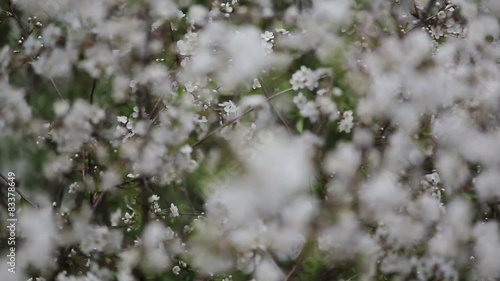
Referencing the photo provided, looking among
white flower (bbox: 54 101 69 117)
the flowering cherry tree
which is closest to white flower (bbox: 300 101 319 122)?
the flowering cherry tree

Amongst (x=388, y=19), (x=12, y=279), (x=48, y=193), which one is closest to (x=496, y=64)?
(x=388, y=19)

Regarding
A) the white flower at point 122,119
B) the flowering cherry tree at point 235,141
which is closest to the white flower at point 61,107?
the flowering cherry tree at point 235,141

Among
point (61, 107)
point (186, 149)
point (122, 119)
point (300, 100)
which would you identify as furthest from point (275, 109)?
point (61, 107)

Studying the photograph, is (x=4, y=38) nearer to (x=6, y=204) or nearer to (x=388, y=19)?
(x=6, y=204)

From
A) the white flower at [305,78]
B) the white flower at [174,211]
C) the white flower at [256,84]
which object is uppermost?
the white flower at [305,78]

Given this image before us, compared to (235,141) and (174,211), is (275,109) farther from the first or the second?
(174,211)

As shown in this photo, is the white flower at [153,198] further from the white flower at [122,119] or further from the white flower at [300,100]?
the white flower at [300,100]

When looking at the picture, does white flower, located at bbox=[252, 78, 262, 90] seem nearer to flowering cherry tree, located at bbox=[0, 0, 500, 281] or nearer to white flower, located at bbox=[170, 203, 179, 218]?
flowering cherry tree, located at bbox=[0, 0, 500, 281]

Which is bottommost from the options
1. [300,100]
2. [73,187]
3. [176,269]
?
[176,269]

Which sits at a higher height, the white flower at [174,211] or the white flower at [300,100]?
the white flower at [300,100]
